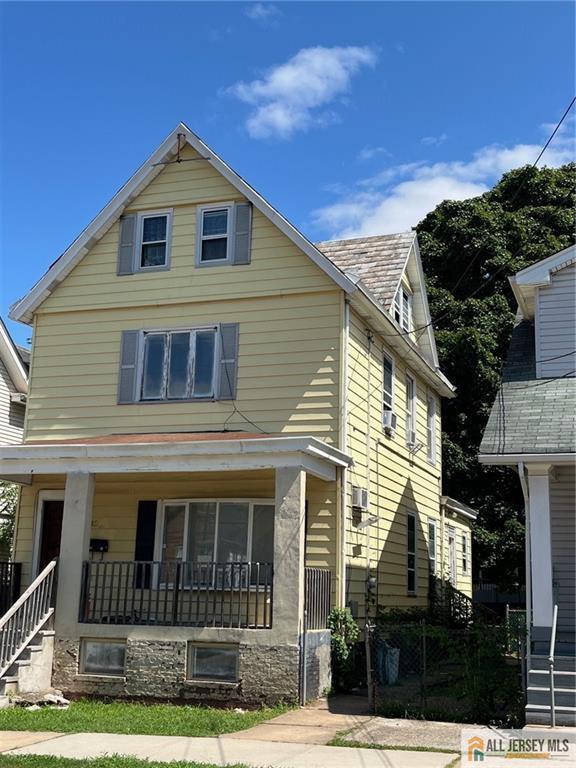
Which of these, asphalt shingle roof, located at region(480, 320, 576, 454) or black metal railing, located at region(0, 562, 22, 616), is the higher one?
asphalt shingle roof, located at region(480, 320, 576, 454)

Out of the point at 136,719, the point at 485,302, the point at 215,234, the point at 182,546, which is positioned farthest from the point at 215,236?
the point at 485,302

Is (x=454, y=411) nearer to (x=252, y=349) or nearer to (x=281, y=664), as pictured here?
(x=252, y=349)

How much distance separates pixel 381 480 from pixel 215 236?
19.1 ft

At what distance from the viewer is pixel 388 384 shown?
17.9m

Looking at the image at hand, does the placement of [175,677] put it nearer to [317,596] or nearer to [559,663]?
[317,596]

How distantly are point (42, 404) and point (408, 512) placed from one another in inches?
329

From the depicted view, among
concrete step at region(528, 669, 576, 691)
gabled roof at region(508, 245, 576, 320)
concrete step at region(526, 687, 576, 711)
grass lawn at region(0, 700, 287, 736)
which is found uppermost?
gabled roof at region(508, 245, 576, 320)

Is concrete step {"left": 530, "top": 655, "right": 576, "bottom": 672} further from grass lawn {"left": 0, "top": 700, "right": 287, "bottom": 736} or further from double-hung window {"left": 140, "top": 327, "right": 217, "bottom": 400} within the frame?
double-hung window {"left": 140, "top": 327, "right": 217, "bottom": 400}

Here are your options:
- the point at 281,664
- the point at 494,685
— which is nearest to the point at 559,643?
the point at 494,685

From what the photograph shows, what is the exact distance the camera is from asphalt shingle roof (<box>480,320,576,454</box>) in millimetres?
12156

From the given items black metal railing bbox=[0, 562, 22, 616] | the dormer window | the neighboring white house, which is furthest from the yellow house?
the neighboring white house

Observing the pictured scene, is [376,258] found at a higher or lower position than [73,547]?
higher

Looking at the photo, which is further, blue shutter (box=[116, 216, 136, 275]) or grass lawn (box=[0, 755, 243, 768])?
blue shutter (box=[116, 216, 136, 275])

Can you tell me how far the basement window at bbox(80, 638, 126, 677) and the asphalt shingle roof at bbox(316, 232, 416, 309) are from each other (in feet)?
28.0
